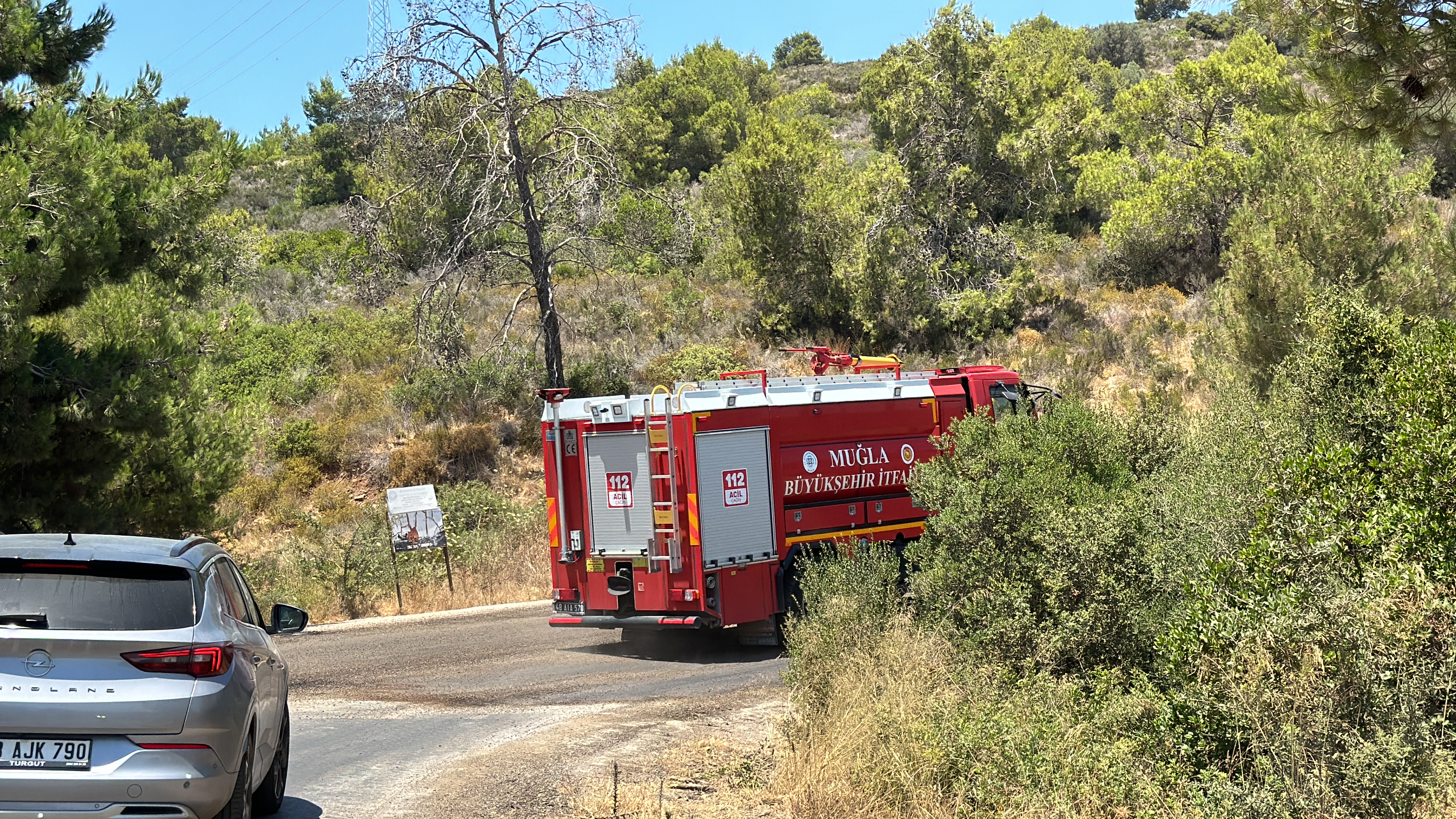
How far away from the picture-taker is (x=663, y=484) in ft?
42.4

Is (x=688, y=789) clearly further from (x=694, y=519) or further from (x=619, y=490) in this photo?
(x=619, y=490)

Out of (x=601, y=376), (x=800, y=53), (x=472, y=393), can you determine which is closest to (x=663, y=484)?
(x=601, y=376)

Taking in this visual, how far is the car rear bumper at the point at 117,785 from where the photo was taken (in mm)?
5227

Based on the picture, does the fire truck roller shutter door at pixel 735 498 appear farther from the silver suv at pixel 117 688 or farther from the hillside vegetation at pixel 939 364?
the silver suv at pixel 117 688

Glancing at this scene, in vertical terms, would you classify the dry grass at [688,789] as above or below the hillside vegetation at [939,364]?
below

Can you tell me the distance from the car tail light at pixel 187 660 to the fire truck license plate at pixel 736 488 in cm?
763

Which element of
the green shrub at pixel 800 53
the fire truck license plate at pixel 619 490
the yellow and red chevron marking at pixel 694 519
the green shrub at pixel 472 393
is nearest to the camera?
the yellow and red chevron marking at pixel 694 519

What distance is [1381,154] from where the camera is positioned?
1948cm

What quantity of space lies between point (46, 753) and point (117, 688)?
39 cm

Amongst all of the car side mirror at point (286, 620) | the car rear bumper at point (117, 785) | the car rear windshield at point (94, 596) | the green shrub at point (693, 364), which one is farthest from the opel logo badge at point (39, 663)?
the green shrub at point (693, 364)

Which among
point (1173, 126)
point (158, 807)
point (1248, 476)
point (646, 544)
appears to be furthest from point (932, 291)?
point (158, 807)

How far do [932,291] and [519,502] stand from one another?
1225 cm

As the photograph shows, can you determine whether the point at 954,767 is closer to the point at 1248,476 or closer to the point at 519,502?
the point at 1248,476

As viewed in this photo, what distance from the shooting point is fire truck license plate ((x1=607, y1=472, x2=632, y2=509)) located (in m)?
13.1
